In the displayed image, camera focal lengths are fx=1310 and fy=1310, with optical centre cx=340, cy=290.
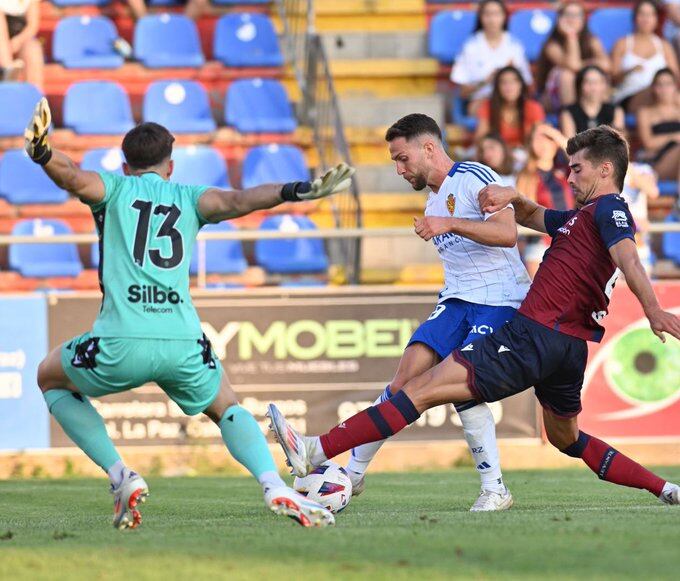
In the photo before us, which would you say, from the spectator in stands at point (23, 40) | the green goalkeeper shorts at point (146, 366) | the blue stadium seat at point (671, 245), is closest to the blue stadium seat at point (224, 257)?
the spectator in stands at point (23, 40)

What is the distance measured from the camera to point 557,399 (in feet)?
23.1

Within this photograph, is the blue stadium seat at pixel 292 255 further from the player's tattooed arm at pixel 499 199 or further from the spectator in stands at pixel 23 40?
the player's tattooed arm at pixel 499 199

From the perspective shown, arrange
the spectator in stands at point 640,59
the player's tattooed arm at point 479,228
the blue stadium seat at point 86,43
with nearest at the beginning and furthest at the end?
1. the player's tattooed arm at point 479,228
2. the spectator in stands at point 640,59
3. the blue stadium seat at point 86,43

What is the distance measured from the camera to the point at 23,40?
15.2 meters

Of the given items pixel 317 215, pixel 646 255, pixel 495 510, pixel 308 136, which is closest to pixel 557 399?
pixel 495 510

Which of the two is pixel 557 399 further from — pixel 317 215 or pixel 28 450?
pixel 317 215

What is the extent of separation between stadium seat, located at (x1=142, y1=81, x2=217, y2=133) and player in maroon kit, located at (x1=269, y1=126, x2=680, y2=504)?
8620 mm

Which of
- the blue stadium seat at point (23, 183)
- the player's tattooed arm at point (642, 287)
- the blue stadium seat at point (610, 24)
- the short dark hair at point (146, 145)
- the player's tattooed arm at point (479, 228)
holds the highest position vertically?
the blue stadium seat at point (610, 24)

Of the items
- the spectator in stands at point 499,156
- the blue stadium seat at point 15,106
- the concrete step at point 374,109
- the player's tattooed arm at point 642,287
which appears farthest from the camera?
the concrete step at point 374,109

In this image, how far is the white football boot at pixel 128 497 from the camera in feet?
20.0

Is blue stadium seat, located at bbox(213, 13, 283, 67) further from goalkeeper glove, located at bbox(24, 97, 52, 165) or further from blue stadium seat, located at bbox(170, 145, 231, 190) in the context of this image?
goalkeeper glove, located at bbox(24, 97, 52, 165)

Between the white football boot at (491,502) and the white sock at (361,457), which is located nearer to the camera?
the white football boot at (491,502)

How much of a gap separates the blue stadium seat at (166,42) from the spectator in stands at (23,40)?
1.27 metres

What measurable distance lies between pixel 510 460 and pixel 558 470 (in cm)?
44
